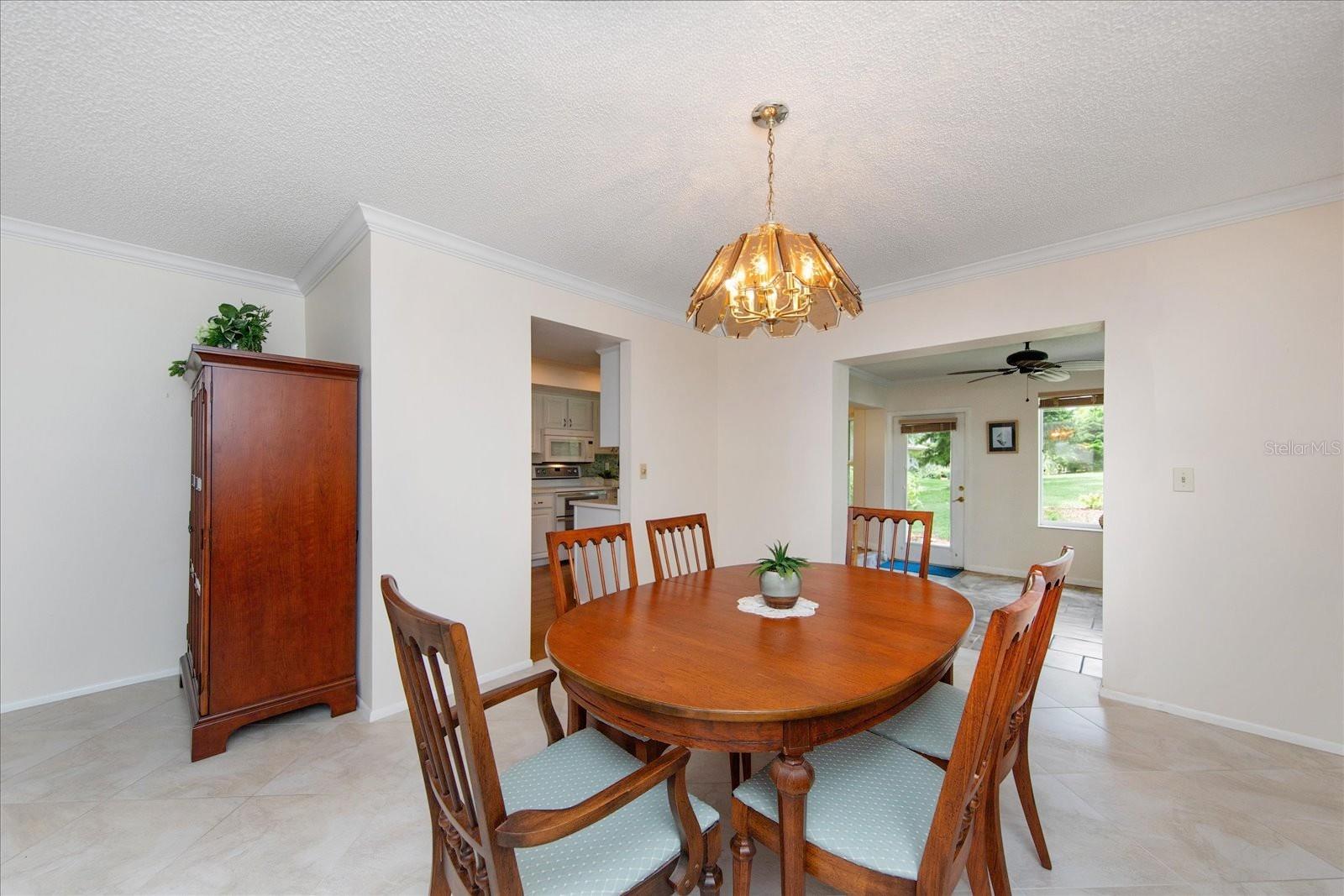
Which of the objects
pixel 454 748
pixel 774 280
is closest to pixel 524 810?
pixel 454 748

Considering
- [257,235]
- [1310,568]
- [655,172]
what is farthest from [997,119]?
[257,235]

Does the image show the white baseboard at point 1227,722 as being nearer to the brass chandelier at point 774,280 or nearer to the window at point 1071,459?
the brass chandelier at point 774,280

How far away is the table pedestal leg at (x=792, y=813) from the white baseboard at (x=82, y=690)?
368 centimetres

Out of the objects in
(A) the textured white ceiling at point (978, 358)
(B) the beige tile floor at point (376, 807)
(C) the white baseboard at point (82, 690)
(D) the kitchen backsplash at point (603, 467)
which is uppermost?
(A) the textured white ceiling at point (978, 358)

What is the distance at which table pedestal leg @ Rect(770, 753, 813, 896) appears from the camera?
1.08m

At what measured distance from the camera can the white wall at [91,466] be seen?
2.56 m

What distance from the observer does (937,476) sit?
6.24 meters

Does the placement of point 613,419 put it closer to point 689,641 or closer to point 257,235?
point 257,235

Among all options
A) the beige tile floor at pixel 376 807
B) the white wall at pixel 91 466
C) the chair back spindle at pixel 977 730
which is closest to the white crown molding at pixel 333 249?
the white wall at pixel 91 466

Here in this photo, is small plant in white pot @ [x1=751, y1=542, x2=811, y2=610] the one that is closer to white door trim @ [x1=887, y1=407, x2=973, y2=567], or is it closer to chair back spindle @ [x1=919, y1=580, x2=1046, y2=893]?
chair back spindle @ [x1=919, y1=580, x2=1046, y2=893]

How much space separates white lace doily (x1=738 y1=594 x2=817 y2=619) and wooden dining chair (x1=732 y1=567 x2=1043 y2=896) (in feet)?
1.31

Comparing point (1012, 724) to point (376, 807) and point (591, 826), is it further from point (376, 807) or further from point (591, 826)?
point (376, 807)

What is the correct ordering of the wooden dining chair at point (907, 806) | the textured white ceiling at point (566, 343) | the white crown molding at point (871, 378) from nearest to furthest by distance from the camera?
the wooden dining chair at point (907, 806) < the textured white ceiling at point (566, 343) < the white crown molding at point (871, 378)

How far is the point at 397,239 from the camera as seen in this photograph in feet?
8.25
